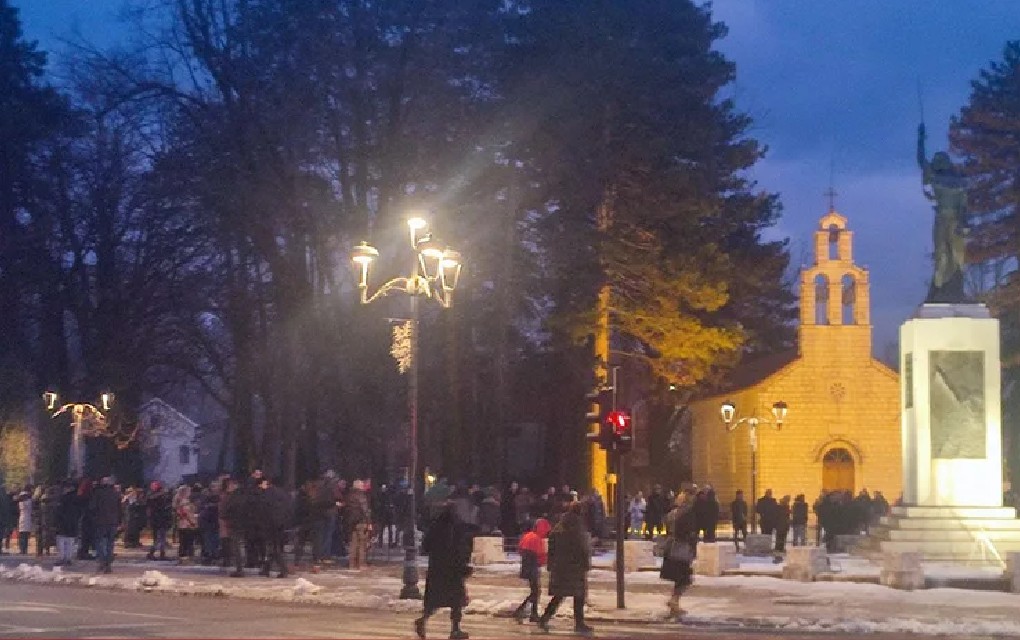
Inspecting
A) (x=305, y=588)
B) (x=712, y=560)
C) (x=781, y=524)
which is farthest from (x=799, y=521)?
(x=305, y=588)

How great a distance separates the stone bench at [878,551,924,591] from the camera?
2539 cm

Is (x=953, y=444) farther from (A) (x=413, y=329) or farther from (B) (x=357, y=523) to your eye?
(B) (x=357, y=523)

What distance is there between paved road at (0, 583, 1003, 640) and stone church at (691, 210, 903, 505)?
37260 millimetres

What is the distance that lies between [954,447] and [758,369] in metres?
34.2

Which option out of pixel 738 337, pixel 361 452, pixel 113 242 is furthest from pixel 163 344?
pixel 738 337

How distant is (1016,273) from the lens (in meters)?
56.7

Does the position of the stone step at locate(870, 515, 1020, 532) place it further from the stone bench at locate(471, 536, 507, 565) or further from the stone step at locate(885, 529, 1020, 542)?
the stone bench at locate(471, 536, 507, 565)

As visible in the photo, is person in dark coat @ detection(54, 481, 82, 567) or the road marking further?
person in dark coat @ detection(54, 481, 82, 567)

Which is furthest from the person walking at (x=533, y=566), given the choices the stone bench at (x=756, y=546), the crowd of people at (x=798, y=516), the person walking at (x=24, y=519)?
the person walking at (x=24, y=519)

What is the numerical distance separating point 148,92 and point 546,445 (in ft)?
93.3

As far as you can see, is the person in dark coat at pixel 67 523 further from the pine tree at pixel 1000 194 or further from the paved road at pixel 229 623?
the pine tree at pixel 1000 194

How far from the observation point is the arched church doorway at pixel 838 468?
5750 cm

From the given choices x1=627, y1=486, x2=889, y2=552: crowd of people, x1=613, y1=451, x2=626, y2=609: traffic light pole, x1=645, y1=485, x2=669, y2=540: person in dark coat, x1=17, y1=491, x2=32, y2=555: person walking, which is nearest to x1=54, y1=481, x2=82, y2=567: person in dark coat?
x1=17, y1=491, x2=32, y2=555: person walking

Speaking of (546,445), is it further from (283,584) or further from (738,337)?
(283,584)
